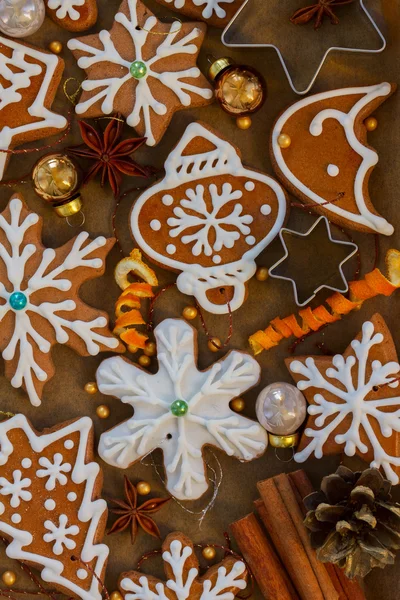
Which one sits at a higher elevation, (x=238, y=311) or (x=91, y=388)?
(x=238, y=311)

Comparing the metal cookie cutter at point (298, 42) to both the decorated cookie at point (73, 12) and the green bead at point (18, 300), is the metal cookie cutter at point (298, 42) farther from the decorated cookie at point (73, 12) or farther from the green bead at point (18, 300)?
the green bead at point (18, 300)

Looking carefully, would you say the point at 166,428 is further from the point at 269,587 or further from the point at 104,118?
the point at 104,118

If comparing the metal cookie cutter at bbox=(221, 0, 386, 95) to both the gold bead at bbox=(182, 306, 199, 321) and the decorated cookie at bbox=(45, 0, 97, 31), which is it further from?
the gold bead at bbox=(182, 306, 199, 321)

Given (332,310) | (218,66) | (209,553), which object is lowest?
(209,553)

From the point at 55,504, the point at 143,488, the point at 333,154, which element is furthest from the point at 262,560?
the point at 333,154

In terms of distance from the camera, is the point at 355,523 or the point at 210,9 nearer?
the point at 355,523

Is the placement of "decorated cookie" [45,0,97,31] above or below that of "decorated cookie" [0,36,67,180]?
above

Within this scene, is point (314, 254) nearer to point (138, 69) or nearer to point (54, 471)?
point (138, 69)

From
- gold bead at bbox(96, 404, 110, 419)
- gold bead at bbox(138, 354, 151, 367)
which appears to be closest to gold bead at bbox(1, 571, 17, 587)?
gold bead at bbox(96, 404, 110, 419)

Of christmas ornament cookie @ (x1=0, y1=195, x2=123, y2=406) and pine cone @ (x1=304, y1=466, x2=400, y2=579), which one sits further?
christmas ornament cookie @ (x1=0, y1=195, x2=123, y2=406)
